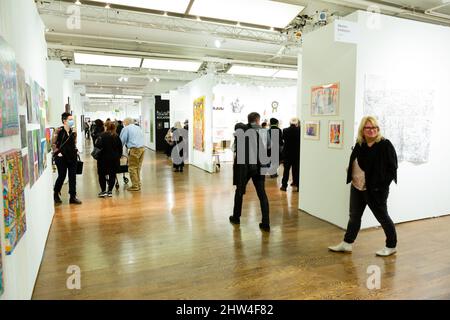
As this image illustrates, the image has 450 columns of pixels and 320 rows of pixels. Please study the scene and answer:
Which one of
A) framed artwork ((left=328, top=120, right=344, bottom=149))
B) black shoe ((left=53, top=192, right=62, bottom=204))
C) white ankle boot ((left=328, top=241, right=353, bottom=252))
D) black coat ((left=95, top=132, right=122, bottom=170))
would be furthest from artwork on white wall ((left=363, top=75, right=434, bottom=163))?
black shoe ((left=53, top=192, right=62, bottom=204))

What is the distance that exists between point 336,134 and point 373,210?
1.37 m

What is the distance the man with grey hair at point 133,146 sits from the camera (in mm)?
7086

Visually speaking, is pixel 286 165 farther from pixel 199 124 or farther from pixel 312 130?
pixel 199 124

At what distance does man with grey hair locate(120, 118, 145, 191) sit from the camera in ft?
23.2

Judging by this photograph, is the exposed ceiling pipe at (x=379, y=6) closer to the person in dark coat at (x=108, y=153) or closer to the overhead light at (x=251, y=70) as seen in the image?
the overhead light at (x=251, y=70)

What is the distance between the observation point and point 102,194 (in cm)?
653

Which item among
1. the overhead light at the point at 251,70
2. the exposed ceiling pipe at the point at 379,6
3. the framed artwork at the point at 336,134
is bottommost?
the framed artwork at the point at 336,134

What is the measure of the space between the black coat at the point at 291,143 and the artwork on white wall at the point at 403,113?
2.47m

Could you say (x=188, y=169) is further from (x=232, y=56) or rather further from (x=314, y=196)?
(x=314, y=196)

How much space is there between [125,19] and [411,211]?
6606 mm

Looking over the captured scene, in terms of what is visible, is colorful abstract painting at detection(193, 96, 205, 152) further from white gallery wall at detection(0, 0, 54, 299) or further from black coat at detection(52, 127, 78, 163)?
white gallery wall at detection(0, 0, 54, 299)

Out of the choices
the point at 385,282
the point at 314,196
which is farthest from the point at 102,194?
the point at 385,282

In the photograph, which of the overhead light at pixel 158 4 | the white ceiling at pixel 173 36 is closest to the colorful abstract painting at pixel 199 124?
the white ceiling at pixel 173 36

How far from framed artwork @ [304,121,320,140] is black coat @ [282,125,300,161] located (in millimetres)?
1715
